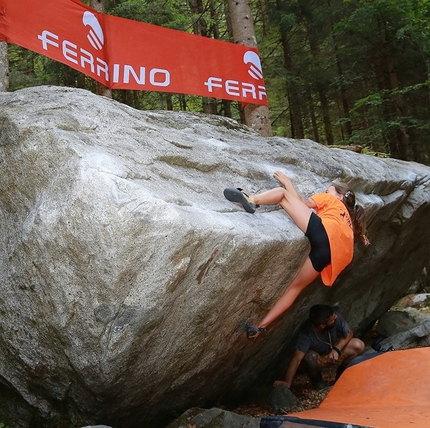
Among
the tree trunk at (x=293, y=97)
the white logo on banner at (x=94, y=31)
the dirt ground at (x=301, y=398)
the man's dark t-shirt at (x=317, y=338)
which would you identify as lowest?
the dirt ground at (x=301, y=398)

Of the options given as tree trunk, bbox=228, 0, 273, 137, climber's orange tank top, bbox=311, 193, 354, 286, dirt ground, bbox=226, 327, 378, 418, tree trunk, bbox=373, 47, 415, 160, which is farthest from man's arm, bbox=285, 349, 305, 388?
tree trunk, bbox=373, 47, 415, 160

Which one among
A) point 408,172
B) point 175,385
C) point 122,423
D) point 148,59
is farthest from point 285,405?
point 148,59

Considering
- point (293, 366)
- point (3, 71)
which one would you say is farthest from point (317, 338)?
point (3, 71)

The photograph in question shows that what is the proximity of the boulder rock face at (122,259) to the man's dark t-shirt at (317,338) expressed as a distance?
3.52 ft

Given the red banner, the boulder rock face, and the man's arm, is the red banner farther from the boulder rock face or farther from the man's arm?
the man's arm

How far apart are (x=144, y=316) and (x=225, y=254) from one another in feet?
2.57

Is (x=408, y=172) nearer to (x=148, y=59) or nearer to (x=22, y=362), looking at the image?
(x=148, y=59)

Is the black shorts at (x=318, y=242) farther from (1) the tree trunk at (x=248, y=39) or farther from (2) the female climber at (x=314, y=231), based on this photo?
(1) the tree trunk at (x=248, y=39)

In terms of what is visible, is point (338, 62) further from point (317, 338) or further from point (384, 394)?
point (384, 394)

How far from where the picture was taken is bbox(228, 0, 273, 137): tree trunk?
900cm

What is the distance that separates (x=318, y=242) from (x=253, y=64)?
16.0 ft

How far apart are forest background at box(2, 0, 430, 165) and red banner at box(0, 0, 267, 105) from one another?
315 cm

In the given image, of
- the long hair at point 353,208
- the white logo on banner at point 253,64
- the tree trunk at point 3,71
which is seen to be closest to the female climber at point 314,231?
the long hair at point 353,208

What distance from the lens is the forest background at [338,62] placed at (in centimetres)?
1230
